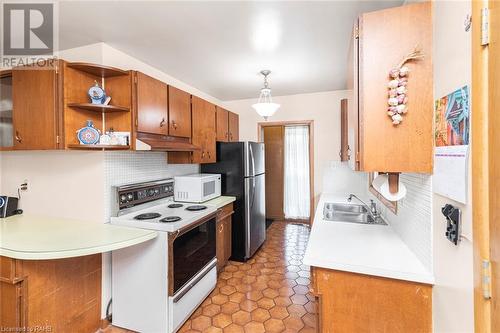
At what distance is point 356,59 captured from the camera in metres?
1.19

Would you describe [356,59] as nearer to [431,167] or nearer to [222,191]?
[431,167]

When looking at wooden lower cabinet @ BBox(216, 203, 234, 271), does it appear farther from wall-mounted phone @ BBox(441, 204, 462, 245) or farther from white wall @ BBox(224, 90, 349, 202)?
wall-mounted phone @ BBox(441, 204, 462, 245)

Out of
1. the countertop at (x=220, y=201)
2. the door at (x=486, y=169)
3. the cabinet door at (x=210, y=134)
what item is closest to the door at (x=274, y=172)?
the cabinet door at (x=210, y=134)

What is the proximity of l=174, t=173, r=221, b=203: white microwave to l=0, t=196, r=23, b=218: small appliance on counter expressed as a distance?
140cm

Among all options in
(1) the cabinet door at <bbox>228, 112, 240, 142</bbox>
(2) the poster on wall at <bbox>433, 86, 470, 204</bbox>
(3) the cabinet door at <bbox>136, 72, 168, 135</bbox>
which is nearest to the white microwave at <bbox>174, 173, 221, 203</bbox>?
(3) the cabinet door at <bbox>136, 72, 168, 135</bbox>

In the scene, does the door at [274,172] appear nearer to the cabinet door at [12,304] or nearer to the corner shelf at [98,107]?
the corner shelf at [98,107]

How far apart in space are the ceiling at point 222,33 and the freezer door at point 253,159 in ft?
2.99

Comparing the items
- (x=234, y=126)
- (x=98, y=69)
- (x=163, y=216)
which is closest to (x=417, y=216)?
(x=163, y=216)

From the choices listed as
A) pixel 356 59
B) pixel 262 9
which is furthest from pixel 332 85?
pixel 356 59

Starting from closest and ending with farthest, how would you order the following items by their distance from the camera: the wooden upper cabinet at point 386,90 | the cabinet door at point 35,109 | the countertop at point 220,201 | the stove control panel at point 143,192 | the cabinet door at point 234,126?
the wooden upper cabinet at point 386,90 → the cabinet door at point 35,109 → the stove control panel at point 143,192 → the countertop at point 220,201 → the cabinet door at point 234,126

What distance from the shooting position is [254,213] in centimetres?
316

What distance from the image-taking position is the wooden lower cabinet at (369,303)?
115 cm

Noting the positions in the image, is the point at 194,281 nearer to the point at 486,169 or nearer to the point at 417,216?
the point at 417,216

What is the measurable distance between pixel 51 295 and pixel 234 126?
9.41 feet
